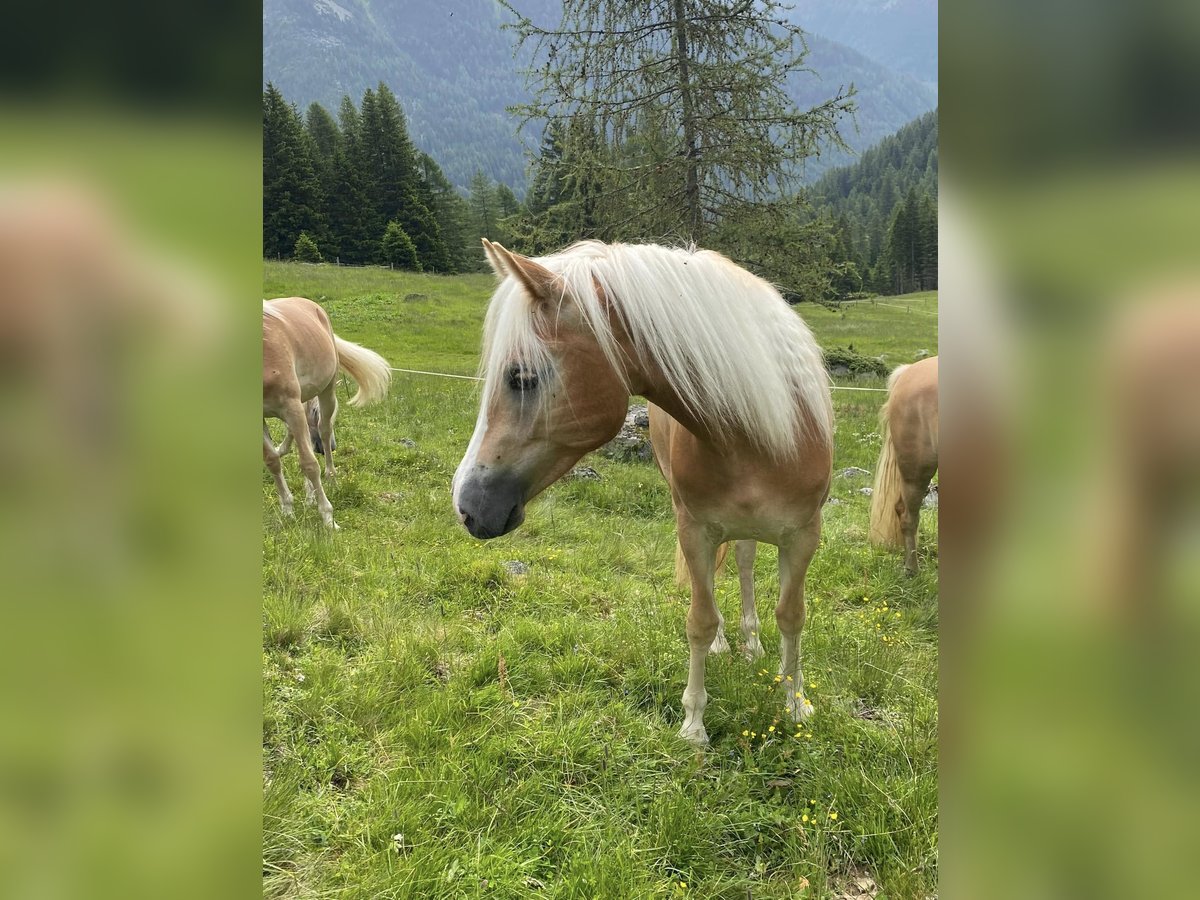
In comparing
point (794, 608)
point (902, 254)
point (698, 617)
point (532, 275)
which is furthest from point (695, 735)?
point (902, 254)

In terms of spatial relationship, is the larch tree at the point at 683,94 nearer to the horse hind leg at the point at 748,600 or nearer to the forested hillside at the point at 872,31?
the horse hind leg at the point at 748,600

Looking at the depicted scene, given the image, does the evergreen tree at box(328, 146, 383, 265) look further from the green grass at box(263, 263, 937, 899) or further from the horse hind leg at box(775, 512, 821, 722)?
the horse hind leg at box(775, 512, 821, 722)

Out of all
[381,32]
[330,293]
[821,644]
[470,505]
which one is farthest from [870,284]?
[381,32]

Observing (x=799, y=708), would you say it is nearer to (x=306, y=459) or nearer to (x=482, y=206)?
(x=306, y=459)

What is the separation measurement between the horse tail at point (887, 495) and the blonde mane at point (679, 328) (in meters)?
2.85

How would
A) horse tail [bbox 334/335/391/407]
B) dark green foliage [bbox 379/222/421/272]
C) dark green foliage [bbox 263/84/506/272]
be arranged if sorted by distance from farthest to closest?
1. dark green foliage [bbox 379/222/421/272]
2. dark green foliage [bbox 263/84/506/272]
3. horse tail [bbox 334/335/391/407]

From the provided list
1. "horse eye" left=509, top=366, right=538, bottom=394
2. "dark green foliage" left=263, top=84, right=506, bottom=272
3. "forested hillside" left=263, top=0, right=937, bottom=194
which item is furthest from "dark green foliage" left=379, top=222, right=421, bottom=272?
"forested hillside" left=263, top=0, right=937, bottom=194

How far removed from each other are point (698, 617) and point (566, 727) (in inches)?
30.1

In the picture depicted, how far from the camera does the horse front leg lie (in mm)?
2791

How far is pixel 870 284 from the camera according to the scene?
26.5 meters

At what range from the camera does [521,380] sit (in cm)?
203

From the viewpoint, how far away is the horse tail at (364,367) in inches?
277

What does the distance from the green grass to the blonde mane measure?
4.51 ft
